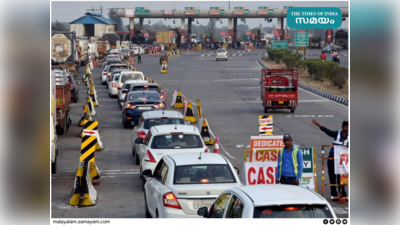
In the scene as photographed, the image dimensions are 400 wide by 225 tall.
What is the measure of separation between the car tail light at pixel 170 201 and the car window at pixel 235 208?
6.15 feet

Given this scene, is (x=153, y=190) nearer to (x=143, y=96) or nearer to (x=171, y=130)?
(x=171, y=130)

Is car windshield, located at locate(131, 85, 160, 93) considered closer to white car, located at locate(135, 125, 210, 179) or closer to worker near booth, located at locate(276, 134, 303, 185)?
white car, located at locate(135, 125, 210, 179)

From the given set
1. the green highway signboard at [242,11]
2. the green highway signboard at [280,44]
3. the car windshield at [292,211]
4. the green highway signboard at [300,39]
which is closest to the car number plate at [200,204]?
the car windshield at [292,211]

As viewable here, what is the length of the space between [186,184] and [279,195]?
2.88m

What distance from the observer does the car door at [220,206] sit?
912 cm

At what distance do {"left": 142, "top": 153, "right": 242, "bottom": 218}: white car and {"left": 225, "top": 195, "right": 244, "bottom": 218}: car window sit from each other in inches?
70.6

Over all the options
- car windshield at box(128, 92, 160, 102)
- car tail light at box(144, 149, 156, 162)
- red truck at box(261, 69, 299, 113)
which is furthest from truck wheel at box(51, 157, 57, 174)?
red truck at box(261, 69, 299, 113)

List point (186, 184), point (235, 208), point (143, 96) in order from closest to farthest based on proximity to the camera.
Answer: point (235, 208)
point (186, 184)
point (143, 96)

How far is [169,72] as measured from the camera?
63.7m

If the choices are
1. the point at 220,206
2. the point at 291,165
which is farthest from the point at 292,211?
the point at 291,165

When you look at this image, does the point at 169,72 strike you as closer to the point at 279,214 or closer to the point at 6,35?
the point at 6,35

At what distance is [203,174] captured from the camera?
37.3 ft

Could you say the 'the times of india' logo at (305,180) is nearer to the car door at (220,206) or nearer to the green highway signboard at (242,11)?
the car door at (220,206)

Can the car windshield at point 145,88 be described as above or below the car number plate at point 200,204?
above
